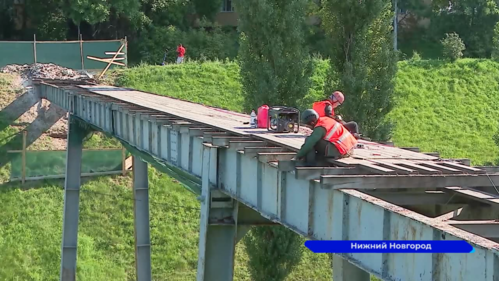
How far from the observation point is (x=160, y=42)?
177ft

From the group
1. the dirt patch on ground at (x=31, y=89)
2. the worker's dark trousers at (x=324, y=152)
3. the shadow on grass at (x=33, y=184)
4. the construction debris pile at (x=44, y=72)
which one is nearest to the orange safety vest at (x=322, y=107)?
the worker's dark trousers at (x=324, y=152)

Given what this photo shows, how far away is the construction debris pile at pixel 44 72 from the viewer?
4116 centimetres

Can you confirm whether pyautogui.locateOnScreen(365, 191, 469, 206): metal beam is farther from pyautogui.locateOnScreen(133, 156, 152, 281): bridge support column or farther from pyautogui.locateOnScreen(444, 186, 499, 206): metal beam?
pyautogui.locateOnScreen(133, 156, 152, 281): bridge support column

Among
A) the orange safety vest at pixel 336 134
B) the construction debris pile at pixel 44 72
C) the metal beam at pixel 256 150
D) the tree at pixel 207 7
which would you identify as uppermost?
the tree at pixel 207 7

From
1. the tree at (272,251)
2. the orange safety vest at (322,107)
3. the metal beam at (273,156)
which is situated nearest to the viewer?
the metal beam at (273,156)

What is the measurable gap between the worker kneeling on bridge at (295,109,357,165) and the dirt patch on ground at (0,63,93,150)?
2759 centimetres

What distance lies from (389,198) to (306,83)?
19682 millimetres

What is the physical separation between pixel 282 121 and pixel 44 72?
26.6 m

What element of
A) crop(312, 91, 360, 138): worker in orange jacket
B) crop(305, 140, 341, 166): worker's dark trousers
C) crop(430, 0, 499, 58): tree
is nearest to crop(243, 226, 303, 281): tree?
crop(312, 91, 360, 138): worker in orange jacket

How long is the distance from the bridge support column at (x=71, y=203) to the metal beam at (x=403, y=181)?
2082 centimetres

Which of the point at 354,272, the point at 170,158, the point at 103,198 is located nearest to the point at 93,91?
the point at 103,198

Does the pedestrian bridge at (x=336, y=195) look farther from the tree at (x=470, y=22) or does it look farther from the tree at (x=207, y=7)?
the tree at (x=470, y=22)

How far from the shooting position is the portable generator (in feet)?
56.4

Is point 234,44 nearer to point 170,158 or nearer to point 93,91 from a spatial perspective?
point 93,91
